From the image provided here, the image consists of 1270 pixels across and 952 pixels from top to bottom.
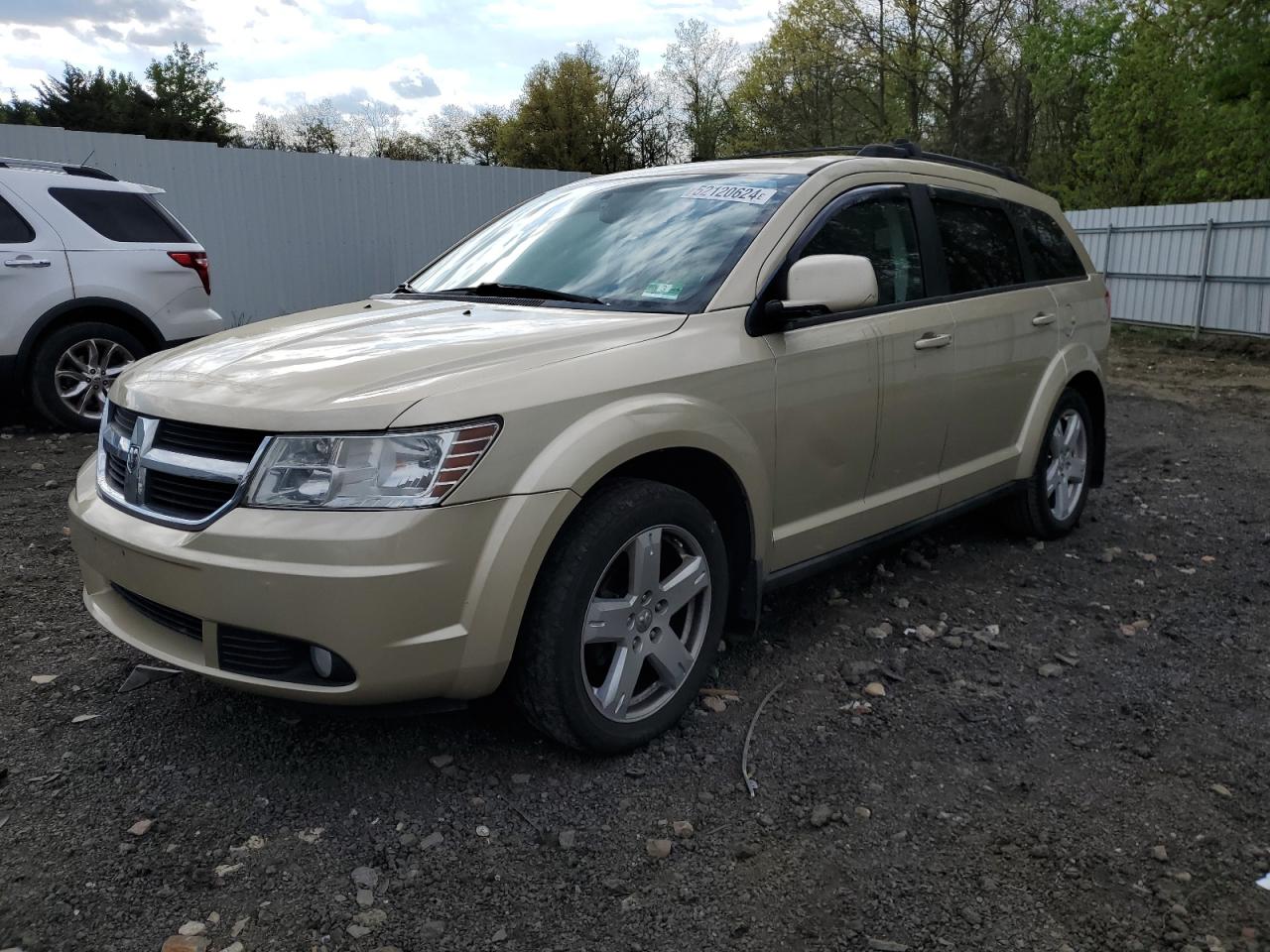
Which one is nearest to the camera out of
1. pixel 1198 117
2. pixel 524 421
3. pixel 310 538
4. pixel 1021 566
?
pixel 310 538

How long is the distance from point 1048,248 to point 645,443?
3.13m

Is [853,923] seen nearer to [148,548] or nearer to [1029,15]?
[148,548]

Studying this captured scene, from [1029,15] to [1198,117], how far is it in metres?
8.31

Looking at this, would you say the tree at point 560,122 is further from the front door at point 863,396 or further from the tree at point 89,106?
the front door at point 863,396

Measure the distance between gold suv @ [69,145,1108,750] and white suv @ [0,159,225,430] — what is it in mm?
4256

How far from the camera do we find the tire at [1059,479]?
494 cm

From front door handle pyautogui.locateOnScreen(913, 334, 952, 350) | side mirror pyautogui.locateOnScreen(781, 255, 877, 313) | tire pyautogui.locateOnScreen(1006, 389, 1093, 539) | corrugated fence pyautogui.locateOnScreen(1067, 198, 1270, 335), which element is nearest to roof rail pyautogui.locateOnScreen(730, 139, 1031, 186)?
front door handle pyautogui.locateOnScreen(913, 334, 952, 350)

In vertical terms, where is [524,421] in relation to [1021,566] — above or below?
above

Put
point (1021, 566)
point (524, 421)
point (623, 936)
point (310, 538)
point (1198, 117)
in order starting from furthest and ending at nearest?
point (1198, 117) → point (1021, 566) → point (524, 421) → point (310, 538) → point (623, 936)

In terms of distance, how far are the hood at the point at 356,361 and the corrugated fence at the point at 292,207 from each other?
10.5 m

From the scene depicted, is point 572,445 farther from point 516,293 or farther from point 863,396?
point 863,396

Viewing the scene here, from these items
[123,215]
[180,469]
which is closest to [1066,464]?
[180,469]

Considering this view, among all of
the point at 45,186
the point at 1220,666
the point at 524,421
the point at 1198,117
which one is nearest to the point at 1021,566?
the point at 1220,666

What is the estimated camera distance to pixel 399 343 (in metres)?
2.95
